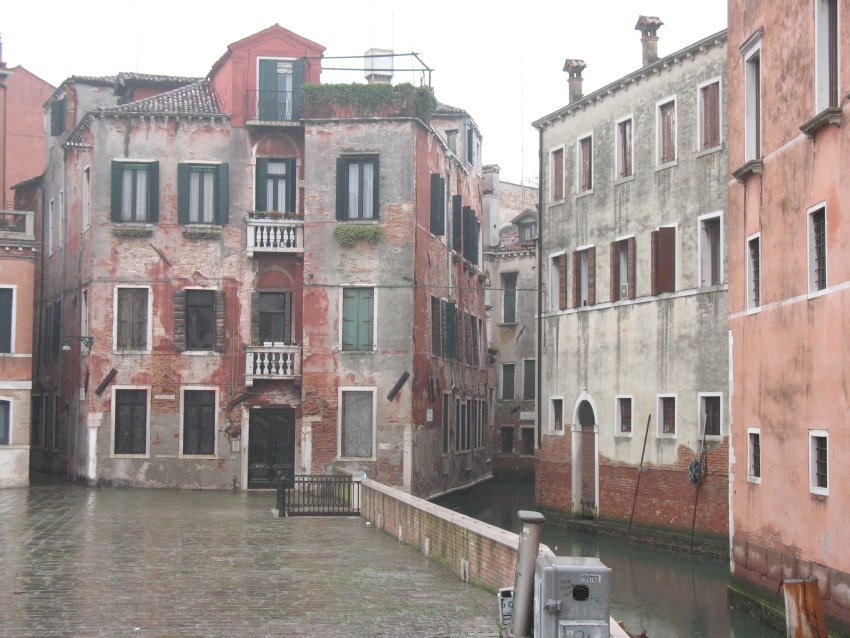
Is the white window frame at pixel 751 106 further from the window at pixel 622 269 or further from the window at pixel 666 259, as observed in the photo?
the window at pixel 622 269

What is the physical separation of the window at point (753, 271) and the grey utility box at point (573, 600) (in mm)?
9983

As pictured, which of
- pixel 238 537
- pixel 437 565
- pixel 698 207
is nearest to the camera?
pixel 437 565

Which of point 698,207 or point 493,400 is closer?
point 698,207

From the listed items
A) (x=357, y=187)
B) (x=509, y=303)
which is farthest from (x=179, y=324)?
(x=509, y=303)

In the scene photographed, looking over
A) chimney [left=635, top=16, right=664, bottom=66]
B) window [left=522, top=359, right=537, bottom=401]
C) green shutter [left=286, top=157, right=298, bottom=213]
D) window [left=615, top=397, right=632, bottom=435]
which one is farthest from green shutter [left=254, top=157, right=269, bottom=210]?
window [left=522, top=359, right=537, bottom=401]

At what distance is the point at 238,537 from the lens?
21781mm

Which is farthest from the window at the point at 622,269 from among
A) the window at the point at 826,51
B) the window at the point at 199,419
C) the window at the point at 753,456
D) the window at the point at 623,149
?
the window at the point at 826,51

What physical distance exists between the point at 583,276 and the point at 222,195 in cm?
974

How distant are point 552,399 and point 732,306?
12.7 meters

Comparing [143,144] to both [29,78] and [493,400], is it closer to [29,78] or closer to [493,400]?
[29,78]

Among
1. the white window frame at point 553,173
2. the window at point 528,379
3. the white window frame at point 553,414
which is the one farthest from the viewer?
the window at point 528,379

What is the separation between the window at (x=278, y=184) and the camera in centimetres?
3394

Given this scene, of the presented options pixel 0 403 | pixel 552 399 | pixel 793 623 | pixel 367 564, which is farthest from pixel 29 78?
pixel 793 623

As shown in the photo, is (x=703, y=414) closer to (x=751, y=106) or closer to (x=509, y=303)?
(x=751, y=106)
